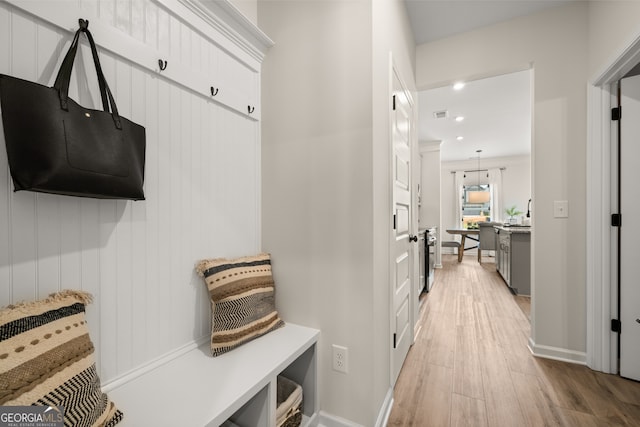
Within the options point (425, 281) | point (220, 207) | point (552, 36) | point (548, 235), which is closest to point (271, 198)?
point (220, 207)

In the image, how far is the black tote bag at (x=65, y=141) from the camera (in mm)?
718

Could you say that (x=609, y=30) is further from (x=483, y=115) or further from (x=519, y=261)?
(x=519, y=261)

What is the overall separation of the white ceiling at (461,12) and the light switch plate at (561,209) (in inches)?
59.4

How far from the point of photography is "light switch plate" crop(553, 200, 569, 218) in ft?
6.89

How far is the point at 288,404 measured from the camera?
49.3 inches

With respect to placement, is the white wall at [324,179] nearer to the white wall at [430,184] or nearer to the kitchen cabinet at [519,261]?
the kitchen cabinet at [519,261]

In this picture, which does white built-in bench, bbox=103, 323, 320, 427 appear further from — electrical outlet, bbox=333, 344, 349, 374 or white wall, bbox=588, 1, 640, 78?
white wall, bbox=588, 1, 640, 78

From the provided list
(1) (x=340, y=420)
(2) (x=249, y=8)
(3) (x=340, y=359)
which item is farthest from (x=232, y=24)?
(1) (x=340, y=420)

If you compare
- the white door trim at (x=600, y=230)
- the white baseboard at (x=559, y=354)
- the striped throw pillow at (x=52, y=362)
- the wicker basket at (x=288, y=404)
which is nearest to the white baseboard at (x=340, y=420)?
the wicker basket at (x=288, y=404)

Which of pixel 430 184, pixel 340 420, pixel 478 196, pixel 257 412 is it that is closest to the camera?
pixel 257 412

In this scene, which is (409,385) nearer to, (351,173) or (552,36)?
(351,173)

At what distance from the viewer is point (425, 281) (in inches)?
151

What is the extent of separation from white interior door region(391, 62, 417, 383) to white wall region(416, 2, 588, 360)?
97 cm

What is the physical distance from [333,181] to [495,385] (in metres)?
1.70
